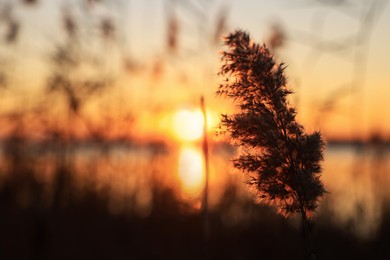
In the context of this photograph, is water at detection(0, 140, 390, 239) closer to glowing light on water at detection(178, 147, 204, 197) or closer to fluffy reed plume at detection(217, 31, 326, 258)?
glowing light on water at detection(178, 147, 204, 197)

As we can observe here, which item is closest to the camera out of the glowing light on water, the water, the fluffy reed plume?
the fluffy reed plume

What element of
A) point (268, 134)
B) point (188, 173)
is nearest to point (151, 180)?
point (188, 173)

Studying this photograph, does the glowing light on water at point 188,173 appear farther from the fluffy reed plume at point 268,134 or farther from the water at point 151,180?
the fluffy reed plume at point 268,134

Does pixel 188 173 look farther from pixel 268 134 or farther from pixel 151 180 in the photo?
pixel 268 134

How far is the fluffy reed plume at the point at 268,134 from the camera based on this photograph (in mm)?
1530

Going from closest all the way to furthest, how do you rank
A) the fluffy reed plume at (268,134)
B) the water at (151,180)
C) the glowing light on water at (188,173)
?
the fluffy reed plume at (268,134)
the water at (151,180)
the glowing light on water at (188,173)

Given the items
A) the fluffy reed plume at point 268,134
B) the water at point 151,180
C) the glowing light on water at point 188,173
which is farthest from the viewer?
the glowing light on water at point 188,173

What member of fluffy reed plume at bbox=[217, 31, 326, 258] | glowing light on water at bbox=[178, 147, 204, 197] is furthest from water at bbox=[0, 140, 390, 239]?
fluffy reed plume at bbox=[217, 31, 326, 258]

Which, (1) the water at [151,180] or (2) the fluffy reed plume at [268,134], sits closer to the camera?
(2) the fluffy reed plume at [268,134]

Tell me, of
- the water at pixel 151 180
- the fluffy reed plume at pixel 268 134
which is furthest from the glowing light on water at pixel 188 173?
the fluffy reed plume at pixel 268 134

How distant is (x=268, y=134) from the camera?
5.21 ft

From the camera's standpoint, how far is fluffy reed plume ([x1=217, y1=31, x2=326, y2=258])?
5.02ft

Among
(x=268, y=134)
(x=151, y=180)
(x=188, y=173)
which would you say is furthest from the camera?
(x=188, y=173)

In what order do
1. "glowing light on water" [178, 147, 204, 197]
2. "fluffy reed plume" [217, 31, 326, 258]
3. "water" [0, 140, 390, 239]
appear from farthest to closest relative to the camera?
"glowing light on water" [178, 147, 204, 197] → "water" [0, 140, 390, 239] → "fluffy reed plume" [217, 31, 326, 258]
